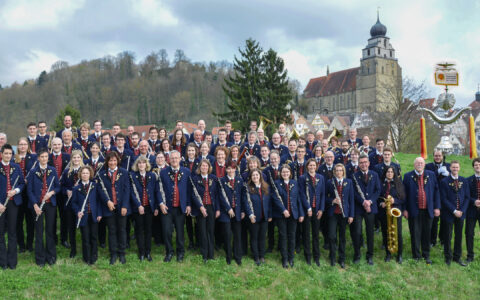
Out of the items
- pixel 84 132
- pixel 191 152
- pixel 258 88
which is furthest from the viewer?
pixel 258 88

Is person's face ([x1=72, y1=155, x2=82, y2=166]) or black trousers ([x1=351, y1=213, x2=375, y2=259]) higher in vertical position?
person's face ([x1=72, y1=155, x2=82, y2=166])

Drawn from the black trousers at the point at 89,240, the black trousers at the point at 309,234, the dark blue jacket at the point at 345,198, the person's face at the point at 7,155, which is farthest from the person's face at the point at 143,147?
the dark blue jacket at the point at 345,198

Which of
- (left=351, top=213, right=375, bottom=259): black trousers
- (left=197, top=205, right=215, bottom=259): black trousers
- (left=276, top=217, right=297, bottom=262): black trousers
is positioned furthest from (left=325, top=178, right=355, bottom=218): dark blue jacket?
(left=197, top=205, right=215, bottom=259): black trousers

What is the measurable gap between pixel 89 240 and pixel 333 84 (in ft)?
314

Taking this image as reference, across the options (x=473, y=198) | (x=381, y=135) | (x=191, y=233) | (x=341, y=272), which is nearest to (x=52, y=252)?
(x=191, y=233)

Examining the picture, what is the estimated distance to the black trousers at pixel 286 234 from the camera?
6.73 m

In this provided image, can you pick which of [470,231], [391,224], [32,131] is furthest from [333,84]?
[32,131]

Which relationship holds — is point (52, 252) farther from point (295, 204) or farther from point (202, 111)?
point (202, 111)

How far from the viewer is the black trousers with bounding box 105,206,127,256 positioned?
6.52 metres

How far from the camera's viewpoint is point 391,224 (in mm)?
6988

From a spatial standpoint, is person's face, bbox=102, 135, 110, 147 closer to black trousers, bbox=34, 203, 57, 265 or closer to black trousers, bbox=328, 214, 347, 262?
black trousers, bbox=34, 203, 57, 265

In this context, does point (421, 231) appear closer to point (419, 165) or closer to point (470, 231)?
point (470, 231)

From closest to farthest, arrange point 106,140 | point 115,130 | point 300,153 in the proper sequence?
point 300,153 → point 106,140 → point 115,130

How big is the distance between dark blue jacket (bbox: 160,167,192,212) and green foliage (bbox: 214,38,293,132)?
68.9ft
